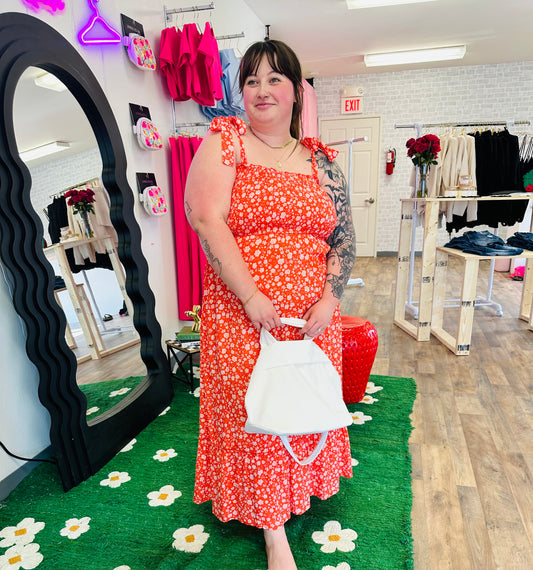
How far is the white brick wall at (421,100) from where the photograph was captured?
20.6ft

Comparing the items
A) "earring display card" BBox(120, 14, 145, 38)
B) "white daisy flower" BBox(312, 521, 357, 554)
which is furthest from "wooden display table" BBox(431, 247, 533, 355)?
"earring display card" BBox(120, 14, 145, 38)

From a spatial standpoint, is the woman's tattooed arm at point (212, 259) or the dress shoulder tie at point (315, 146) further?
the dress shoulder tie at point (315, 146)

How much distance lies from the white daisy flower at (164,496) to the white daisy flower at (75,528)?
229mm

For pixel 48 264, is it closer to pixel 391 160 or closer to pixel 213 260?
pixel 213 260

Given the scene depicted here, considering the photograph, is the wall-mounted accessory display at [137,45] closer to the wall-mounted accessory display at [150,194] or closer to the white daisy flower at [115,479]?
the wall-mounted accessory display at [150,194]

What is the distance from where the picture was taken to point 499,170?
393cm

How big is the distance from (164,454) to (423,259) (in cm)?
231

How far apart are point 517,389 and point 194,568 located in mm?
2062

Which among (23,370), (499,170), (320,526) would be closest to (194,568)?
(320,526)

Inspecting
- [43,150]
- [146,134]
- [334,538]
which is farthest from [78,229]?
[334,538]

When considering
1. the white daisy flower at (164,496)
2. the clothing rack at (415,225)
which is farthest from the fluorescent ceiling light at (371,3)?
the white daisy flower at (164,496)

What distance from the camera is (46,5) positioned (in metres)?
1.60

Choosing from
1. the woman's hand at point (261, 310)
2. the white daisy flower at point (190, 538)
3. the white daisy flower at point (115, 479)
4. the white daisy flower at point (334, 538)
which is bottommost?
the white daisy flower at point (115, 479)

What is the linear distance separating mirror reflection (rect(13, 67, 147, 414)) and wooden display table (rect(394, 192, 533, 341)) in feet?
7.06
